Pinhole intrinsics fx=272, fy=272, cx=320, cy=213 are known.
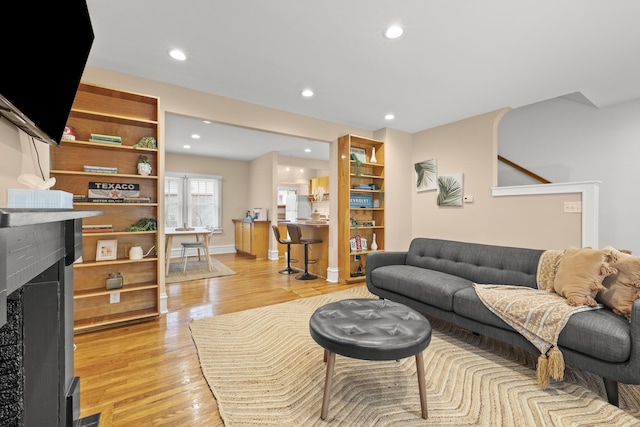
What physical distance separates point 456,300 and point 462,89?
2.37m

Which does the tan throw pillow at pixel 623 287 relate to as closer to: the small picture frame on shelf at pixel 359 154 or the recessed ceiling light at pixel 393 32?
the recessed ceiling light at pixel 393 32

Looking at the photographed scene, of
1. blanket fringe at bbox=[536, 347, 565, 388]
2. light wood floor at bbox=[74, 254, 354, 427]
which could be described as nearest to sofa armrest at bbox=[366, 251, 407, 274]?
light wood floor at bbox=[74, 254, 354, 427]

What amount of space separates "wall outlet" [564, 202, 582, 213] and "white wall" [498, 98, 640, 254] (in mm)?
955

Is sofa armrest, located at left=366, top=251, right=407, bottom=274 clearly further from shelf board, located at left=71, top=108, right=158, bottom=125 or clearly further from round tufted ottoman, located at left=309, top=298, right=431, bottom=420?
shelf board, located at left=71, top=108, right=158, bottom=125

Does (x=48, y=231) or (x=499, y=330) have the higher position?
(x=48, y=231)

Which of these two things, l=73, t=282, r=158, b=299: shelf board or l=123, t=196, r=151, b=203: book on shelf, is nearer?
l=73, t=282, r=158, b=299: shelf board

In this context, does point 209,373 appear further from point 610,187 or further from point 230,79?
point 610,187

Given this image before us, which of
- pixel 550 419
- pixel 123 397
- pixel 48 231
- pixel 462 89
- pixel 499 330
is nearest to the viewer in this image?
pixel 48 231

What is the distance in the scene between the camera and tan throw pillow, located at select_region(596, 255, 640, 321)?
1684mm

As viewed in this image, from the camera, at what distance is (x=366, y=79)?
2.92m

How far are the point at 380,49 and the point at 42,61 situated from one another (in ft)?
7.30

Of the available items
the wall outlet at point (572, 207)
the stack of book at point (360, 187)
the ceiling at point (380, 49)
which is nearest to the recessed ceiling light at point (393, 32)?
the ceiling at point (380, 49)

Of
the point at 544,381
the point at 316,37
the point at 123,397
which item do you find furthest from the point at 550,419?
the point at 316,37

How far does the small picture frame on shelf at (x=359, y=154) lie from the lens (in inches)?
169
